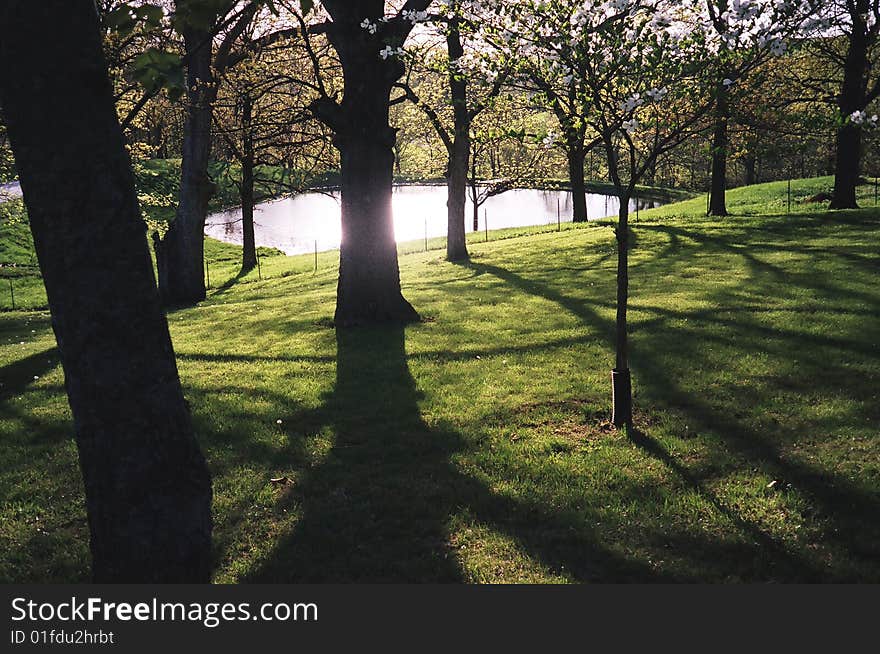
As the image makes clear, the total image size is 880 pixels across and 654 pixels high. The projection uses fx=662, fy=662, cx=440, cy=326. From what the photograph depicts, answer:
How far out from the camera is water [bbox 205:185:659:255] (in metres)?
39.8

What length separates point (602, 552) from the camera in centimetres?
447

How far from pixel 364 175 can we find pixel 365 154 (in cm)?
33

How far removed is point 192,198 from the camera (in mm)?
17188

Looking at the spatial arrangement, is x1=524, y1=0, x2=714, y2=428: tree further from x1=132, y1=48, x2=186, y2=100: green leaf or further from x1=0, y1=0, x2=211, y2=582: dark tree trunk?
x1=0, y1=0, x2=211, y2=582: dark tree trunk

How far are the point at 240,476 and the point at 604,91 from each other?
15.9 ft

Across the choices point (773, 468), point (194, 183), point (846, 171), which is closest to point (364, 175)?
point (773, 468)

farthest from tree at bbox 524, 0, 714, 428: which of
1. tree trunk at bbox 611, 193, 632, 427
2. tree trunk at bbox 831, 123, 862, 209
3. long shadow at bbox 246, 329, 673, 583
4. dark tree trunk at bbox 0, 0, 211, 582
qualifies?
tree trunk at bbox 831, 123, 862, 209

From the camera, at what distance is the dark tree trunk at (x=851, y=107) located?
20422mm

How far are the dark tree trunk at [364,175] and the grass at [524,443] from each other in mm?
782

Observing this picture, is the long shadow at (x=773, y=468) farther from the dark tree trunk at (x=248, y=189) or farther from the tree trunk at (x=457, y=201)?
the dark tree trunk at (x=248, y=189)

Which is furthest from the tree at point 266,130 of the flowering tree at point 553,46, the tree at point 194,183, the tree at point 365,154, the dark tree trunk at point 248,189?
the flowering tree at point 553,46

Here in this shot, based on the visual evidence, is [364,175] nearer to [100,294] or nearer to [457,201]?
[100,294]

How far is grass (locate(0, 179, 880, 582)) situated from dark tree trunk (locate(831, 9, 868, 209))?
10940 millimetres

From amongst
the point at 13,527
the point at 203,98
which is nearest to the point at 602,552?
the point at 13,527
